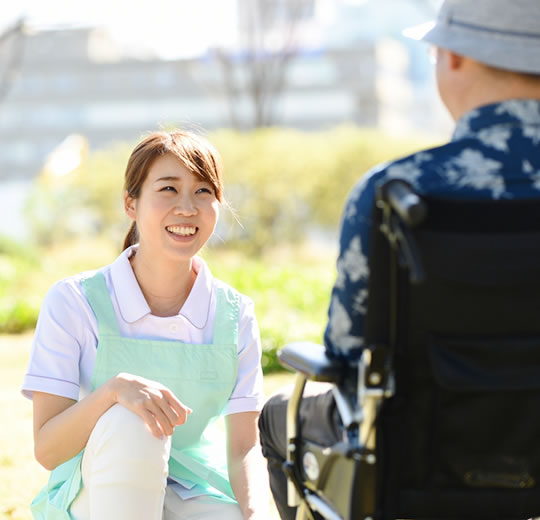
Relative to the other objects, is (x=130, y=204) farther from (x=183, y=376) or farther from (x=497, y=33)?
(x=497, y=33)

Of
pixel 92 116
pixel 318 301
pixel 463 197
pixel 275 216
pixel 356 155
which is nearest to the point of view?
pixel 463 197

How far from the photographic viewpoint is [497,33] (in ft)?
6.10

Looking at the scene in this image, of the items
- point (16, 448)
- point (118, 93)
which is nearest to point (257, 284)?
point (16, 448)

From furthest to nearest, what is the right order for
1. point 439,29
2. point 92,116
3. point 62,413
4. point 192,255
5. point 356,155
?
point 92,116 → point 356,155 → point 192,255 → point 62,413 → point 439,29

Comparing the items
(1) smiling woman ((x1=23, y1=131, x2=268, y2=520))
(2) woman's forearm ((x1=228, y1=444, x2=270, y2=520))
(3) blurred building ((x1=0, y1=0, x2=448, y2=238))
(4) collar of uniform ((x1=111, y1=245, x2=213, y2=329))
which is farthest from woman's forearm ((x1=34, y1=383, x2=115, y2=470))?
(3) blurred building ((x1=0, y1=0, x2=448, y2=238))

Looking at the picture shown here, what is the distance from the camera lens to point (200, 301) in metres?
2.54

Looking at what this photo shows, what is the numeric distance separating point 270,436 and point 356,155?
620 inches

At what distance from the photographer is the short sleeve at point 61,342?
2289 mm

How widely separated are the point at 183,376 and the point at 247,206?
13.1 m

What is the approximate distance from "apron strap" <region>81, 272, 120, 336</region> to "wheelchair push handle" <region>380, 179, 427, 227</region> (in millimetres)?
1020

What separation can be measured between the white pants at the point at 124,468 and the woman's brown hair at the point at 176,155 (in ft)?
2.33

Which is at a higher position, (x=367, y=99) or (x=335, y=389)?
(x=367, y=99)

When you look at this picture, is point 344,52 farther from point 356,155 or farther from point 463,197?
point 463,197

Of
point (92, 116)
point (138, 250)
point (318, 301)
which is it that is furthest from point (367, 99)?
point (138, 250)
